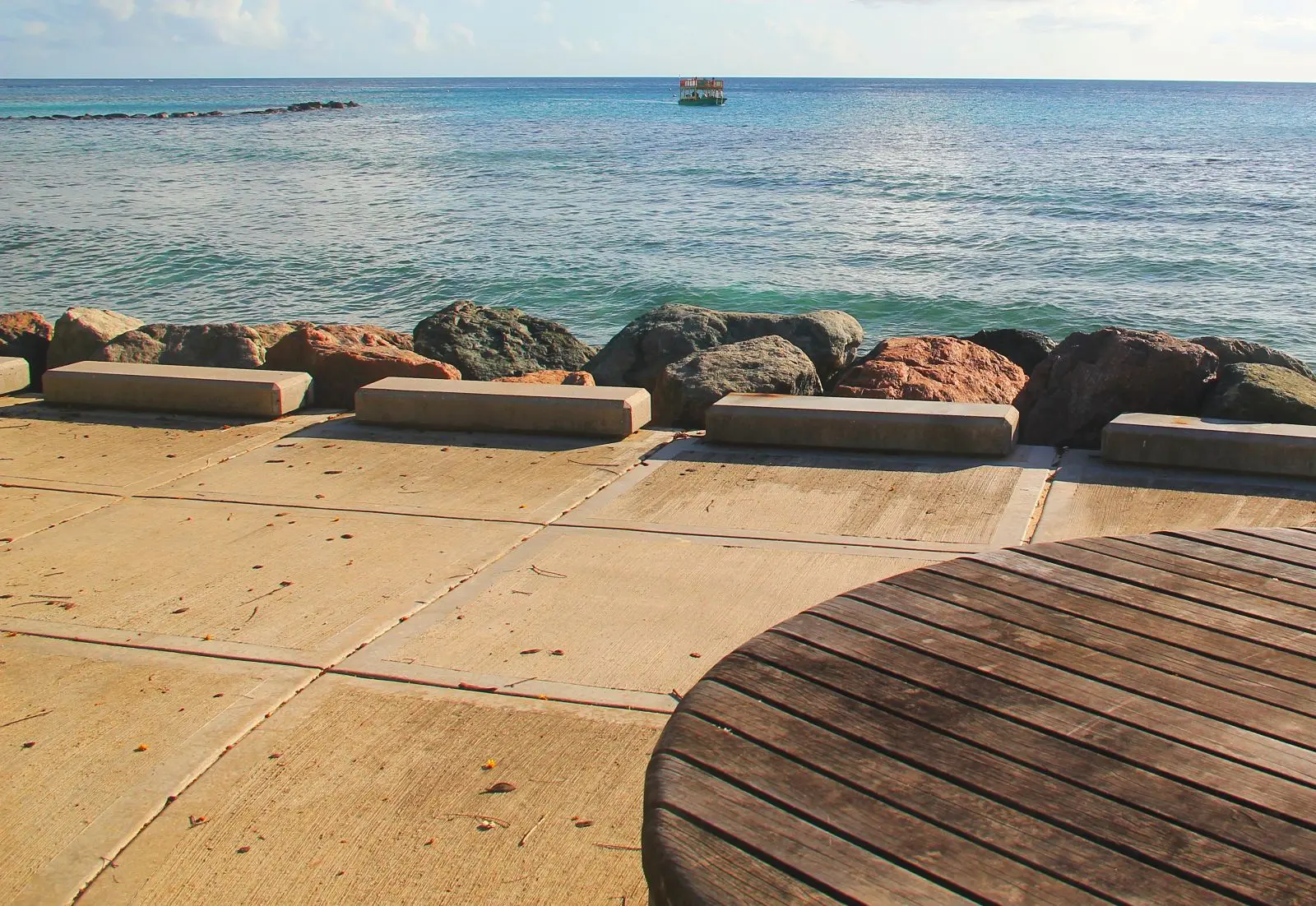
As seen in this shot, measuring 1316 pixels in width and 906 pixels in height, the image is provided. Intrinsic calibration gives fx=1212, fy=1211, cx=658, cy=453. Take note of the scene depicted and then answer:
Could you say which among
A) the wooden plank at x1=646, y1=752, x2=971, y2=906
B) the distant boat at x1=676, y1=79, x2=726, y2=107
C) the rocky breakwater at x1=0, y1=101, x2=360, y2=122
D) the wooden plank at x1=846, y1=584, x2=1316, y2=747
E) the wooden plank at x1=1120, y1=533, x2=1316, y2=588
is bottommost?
the rocky breakwater at x1=0, y1=101, x2=360, y2=122

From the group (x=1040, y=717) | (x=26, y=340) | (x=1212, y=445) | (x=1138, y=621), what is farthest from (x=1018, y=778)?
(x=26, y=340)

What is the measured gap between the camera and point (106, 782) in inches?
137

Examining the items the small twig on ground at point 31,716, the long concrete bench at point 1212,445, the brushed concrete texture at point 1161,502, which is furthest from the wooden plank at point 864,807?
the long concrete bench at point 1212,445

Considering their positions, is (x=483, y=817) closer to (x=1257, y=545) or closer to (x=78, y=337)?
(x=1257, y=545)

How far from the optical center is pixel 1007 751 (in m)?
2.09

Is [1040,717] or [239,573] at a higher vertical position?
[1040,717]

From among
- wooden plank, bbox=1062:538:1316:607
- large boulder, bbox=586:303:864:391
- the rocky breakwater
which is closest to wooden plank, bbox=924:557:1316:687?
wooden plank, bbox=1062:538:1316:607

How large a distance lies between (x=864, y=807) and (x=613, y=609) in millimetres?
2797

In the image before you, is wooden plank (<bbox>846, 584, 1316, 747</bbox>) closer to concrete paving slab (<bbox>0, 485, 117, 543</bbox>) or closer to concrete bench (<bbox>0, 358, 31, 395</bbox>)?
concrete paving slab (<bbox>0, 485, 117, 543</bbox>)

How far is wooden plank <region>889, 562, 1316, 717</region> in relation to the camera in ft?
7.59

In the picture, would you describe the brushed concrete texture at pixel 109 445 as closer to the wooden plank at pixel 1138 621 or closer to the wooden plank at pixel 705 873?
the wooden plank at pixel 1138 621

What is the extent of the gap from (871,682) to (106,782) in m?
2.34

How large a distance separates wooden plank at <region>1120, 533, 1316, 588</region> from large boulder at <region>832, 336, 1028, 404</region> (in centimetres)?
499

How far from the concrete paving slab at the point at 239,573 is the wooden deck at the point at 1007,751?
8.01ft
